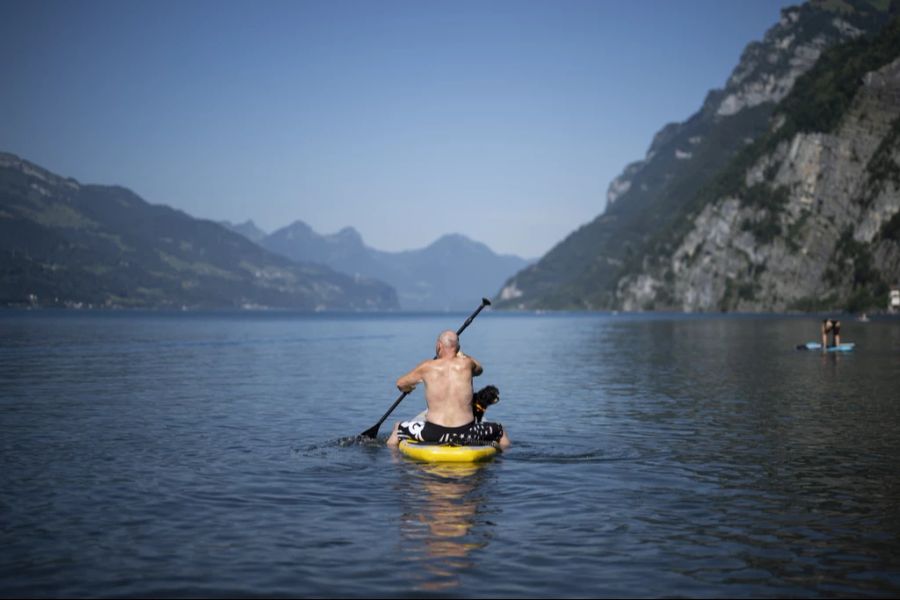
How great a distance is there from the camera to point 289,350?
73250 millimetres

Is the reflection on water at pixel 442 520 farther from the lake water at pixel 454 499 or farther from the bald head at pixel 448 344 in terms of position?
the bald head at pixel 448 344

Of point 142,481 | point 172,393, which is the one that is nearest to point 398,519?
point 142,481

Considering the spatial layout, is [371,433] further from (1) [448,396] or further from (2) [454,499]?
(2) [454,499]

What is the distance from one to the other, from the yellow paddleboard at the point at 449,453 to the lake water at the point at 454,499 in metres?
0.40

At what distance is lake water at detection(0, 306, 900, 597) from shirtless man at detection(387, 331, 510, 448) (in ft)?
3.53

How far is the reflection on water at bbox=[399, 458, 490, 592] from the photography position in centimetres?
1071

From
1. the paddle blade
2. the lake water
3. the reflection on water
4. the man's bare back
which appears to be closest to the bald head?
the man's bare back

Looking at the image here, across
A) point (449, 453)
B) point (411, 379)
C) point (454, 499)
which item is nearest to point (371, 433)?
point (411, 379)

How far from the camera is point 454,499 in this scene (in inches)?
588

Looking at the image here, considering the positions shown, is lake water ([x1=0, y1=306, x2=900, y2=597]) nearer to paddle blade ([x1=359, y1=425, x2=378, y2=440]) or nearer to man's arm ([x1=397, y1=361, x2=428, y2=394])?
paddle blade ([x1=359, y1=425, x2=378, y2=440])

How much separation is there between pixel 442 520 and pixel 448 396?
5.61m

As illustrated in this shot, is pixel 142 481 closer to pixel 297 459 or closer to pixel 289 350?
pixel 297 459

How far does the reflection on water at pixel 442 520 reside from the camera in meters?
10.7

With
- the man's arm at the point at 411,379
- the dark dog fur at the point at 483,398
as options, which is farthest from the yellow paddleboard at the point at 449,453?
the man's arm at the point at 411,379
